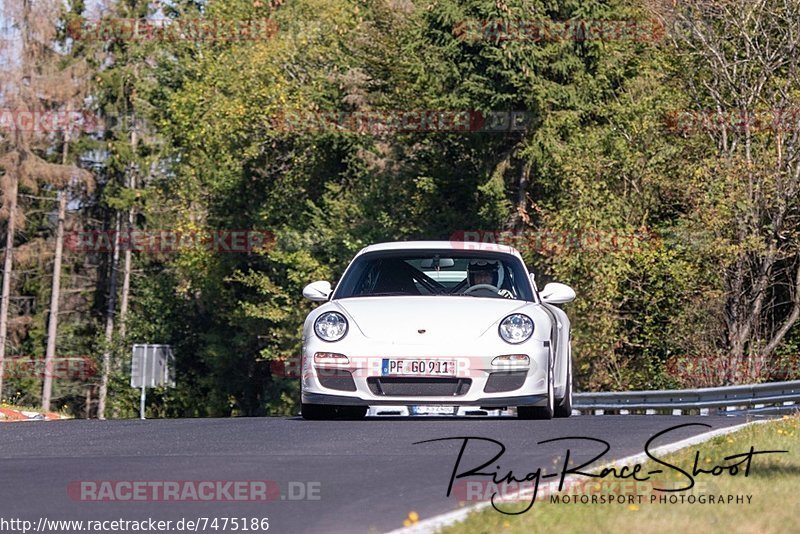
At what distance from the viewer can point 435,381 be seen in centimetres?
1205

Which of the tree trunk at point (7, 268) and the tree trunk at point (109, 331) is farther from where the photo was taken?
the tree trunk at point (109, 331)

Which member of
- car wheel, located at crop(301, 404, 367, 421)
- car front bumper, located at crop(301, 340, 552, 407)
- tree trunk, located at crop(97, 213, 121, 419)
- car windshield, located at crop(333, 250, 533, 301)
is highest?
car windshield, located at crop(333, 250, 533, 301)

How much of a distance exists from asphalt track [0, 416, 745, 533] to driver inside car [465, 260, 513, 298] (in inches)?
48.8

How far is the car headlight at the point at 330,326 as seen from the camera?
1222cm

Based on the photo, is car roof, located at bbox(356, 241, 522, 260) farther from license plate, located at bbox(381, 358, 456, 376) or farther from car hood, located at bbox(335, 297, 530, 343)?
license plate, located at bbox(381, 358, 456, 376)

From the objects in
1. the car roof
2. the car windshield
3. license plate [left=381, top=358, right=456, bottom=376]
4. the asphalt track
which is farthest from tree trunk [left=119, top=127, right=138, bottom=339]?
license plate [left=381, top=358, right=456, bottom=376]

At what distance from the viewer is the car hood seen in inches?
475

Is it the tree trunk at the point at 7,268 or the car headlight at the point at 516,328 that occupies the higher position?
the car headlight at the point at 516,328

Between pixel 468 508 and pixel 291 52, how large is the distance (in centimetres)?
4816

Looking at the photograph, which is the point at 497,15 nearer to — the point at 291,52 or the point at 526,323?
the point at 291,52

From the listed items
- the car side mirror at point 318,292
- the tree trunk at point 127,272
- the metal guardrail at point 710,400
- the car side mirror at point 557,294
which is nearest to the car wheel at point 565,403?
the car side mirror at point 557,294

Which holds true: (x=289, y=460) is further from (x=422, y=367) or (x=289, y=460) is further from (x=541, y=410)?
(x=541, y=410)

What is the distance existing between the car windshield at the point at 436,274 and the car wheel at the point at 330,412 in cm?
100

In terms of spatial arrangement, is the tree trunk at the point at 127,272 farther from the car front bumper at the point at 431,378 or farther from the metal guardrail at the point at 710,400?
the car front bumper at the point at 431,378
